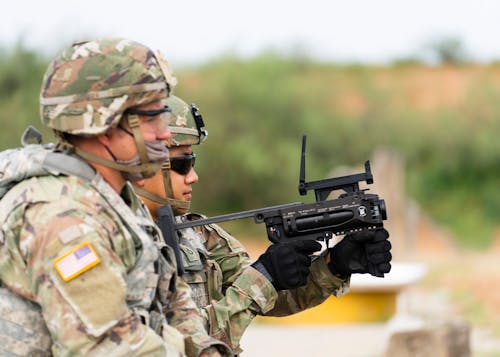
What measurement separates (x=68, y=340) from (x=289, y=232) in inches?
58.8

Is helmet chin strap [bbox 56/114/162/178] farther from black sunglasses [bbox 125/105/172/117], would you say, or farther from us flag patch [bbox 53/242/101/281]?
us flag patch [bbox 53/242/101/281]

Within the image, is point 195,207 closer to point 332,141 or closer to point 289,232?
point 332,141

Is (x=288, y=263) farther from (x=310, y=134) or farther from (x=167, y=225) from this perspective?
(x=310, y=134)

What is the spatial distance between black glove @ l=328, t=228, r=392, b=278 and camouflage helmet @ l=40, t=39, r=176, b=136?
1.36m

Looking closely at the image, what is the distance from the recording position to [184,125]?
470cm

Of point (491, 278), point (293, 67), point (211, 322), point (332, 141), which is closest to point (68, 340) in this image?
point (211, 322)

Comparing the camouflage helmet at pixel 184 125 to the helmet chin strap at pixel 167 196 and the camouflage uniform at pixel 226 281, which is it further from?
the helmet chin strap at pixel 167 196

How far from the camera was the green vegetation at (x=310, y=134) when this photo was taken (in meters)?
28.2

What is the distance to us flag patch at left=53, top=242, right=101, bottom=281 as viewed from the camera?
9.73 feet

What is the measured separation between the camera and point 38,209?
10.0 ft

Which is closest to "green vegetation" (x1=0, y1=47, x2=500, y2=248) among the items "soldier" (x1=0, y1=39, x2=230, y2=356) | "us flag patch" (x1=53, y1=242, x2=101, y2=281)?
"soldier" (x1=0, y1=39, x2=230, y2=356)

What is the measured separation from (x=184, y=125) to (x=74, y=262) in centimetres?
180

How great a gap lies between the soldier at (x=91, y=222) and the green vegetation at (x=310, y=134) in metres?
20.1

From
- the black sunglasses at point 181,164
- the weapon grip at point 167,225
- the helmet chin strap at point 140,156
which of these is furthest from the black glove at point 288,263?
the helmet chin strap at point 140,156
